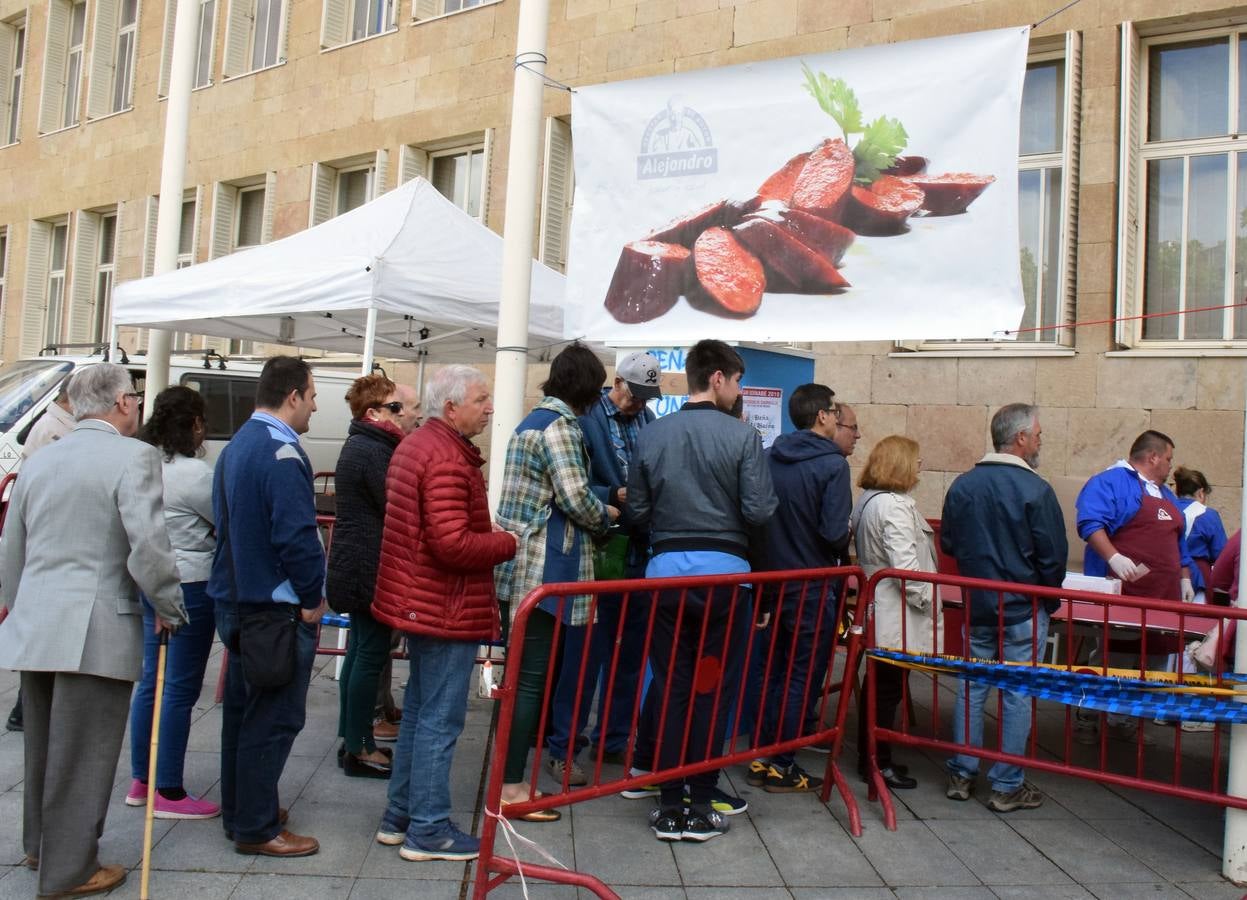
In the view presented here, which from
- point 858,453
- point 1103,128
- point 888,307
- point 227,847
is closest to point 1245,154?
point 1103,128

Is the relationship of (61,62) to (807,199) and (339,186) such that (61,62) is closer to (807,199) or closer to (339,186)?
(339,186)

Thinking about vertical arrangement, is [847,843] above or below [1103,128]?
below

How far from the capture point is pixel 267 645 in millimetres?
3770

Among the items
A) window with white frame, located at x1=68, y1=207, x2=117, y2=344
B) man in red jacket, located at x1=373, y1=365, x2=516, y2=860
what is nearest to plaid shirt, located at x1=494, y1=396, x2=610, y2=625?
man in red jacket, located at x1=373, y1=365, x2=516, y2=860

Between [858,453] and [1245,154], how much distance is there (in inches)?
152

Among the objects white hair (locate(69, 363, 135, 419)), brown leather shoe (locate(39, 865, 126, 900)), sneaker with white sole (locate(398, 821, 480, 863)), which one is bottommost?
brown leather shoe (locate(39, 865, 126, 900))

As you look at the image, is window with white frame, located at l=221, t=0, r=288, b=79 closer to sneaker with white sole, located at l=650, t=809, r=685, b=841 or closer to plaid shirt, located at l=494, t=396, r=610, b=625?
plaid shirt, located at l=494, t=396, r=610, b=625

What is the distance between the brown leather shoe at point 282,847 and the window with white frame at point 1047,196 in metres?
6.94

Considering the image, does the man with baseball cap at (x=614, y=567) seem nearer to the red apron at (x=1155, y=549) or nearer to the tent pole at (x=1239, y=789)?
the tent pole at (x=1239, y=789)

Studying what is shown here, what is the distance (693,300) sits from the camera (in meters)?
5.20

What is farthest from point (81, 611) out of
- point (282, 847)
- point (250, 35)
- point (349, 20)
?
point (250, 35)

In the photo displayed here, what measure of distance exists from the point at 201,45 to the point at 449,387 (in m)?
15.1

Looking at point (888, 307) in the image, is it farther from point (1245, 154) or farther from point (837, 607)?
point (1245, 154)

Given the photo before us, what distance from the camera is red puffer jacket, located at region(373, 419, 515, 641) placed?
3707 millimetres
